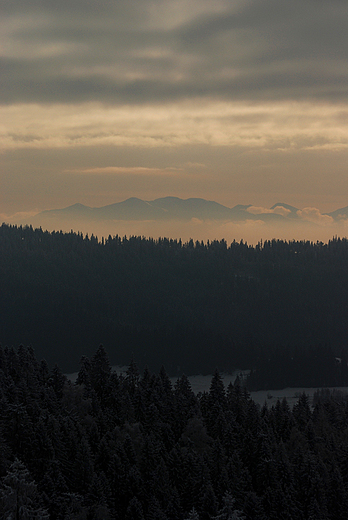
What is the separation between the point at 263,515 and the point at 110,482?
21459 millimetres

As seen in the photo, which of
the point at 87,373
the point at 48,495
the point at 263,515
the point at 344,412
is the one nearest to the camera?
the point at 48,495

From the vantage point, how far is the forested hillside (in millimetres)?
74625

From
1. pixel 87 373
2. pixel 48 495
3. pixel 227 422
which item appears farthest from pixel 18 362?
pixel 48 495

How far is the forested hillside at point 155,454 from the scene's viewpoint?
74625 millimetres

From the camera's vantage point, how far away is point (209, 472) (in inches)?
3366

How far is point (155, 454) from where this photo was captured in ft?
283

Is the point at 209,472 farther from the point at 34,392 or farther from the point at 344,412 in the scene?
the point at 344,412

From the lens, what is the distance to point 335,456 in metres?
103

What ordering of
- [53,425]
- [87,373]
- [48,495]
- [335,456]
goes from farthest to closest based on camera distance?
1. [87,373]
2. [335,456]
3. [53,425]
4. [48,495]

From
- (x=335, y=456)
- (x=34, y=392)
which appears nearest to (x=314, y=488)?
(x=335, y=456)

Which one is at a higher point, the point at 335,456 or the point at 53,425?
the point at 53,425

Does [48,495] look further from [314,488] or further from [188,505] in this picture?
[314,488]

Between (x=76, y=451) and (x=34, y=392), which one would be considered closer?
(x=76, y=451)

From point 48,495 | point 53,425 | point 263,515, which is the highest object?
point 53,425
